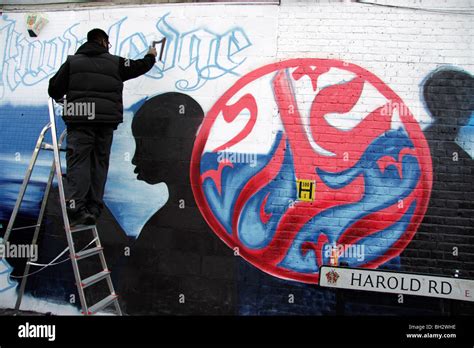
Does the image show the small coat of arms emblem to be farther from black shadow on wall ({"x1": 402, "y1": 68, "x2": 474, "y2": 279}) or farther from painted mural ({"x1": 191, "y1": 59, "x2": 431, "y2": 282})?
black shadow on wall ({"x1": 402, "y1": 68, "x2": 474, "y2": 279})

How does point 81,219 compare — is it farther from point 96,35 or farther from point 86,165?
point 96,35

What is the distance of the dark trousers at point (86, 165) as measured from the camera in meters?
3.36

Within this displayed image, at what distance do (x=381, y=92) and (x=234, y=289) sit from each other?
9.03 ft

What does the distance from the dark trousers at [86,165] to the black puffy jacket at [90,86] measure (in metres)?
0.13

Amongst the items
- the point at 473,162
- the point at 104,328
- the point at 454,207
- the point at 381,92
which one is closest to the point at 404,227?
the point at 454,207

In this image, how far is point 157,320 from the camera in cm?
402

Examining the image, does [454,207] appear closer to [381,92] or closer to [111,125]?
[381,92]

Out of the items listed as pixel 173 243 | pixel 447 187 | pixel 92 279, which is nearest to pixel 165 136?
pixel 173 243

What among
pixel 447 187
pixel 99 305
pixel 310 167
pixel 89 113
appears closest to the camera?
pixel 99 305

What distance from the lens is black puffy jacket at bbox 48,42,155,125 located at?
3412mm

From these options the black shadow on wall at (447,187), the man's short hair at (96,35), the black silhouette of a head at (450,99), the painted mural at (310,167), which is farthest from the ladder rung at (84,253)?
the black silhouette of a head at (450,99)

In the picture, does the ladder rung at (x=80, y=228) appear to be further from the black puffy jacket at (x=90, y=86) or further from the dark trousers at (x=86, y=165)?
the black puffy jacket at (x=90, y=86)

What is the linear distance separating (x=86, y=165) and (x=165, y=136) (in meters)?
1.16

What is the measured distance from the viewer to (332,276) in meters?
3.30
